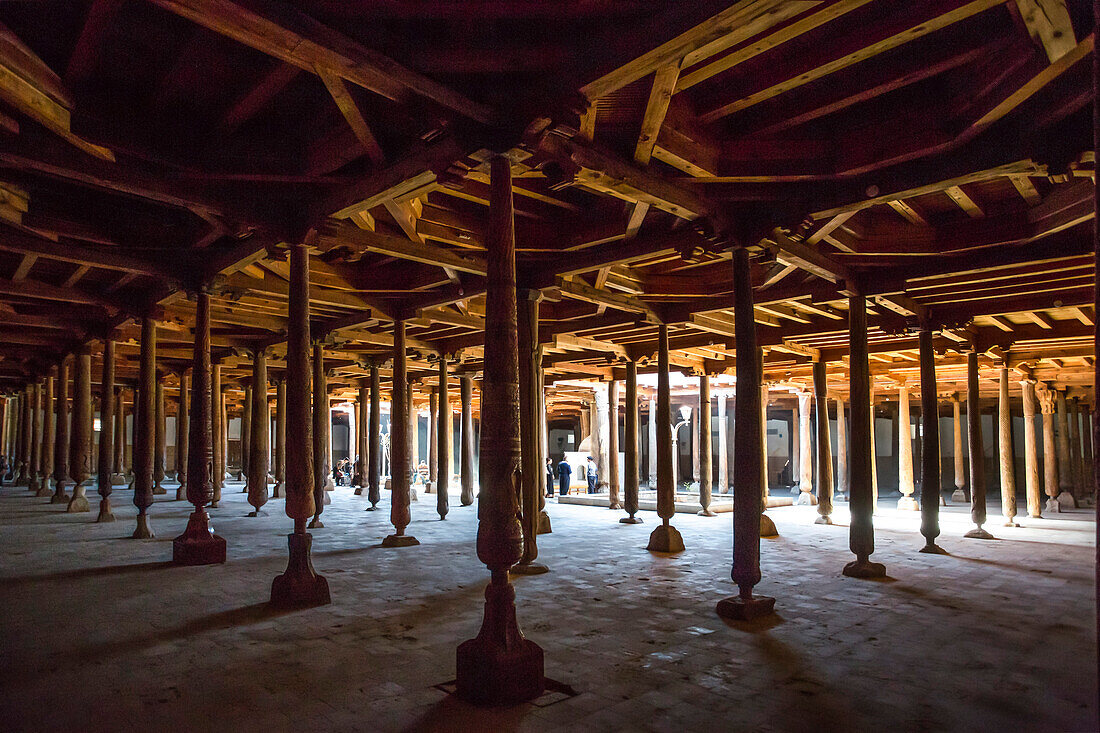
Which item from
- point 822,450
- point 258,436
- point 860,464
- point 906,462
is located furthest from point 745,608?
point 906,462

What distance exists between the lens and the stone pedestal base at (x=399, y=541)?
497 inches

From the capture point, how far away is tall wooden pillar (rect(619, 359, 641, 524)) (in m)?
15.4

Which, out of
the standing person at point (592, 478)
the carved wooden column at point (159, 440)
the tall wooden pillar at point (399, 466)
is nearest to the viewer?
the tall wooden pillar at point (399, 466)

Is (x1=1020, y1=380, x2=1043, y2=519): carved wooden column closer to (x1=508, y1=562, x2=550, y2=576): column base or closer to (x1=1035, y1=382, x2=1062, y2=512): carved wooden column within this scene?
(x1=1035, y1=382, x2=1062, y2=512): carved wooden column

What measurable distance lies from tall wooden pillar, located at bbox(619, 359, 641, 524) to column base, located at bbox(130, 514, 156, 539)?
31.3 feet

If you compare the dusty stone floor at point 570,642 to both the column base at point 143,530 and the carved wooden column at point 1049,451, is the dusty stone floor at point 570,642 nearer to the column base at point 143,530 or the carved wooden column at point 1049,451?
the column base at point 143,530

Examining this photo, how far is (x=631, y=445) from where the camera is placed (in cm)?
1559

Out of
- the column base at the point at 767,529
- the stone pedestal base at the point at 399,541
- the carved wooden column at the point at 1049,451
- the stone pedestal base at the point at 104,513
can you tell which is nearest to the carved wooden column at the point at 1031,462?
the carved wooden column at the point at 1049,451

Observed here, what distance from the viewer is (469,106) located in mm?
5438

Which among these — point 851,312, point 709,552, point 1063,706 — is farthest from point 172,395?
point 1063,706

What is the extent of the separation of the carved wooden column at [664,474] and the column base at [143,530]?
9266mm

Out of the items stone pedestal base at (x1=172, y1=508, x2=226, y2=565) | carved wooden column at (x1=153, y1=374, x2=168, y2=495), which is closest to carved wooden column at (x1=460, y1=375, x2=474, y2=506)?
carved wooden column at (x1=153, y1=374, x2=168, y2=495)

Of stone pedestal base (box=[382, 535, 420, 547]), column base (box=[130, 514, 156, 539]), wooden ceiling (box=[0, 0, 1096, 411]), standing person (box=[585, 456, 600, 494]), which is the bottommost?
standing person (box=[585, 456, 600, 494])

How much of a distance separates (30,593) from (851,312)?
11.6 m
